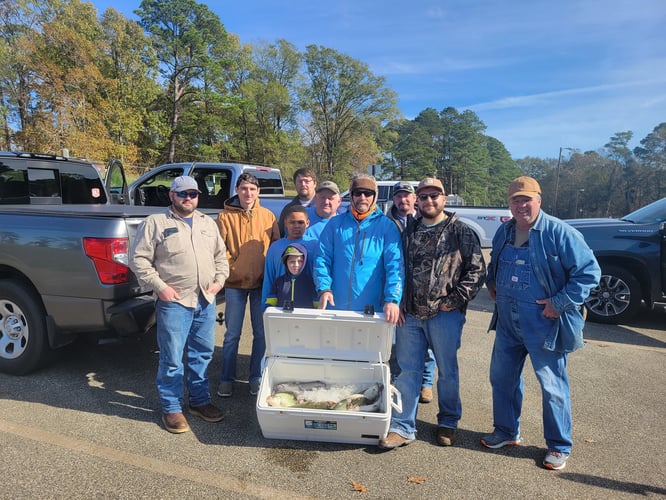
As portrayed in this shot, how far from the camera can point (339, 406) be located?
9.37 feet

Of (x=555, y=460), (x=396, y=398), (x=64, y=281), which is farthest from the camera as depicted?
(x=64, y=281)

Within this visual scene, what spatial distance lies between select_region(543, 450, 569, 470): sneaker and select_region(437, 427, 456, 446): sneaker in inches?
22.9

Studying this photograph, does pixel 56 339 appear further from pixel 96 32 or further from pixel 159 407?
pixel 96 32

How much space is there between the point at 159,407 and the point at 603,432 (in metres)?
3.42

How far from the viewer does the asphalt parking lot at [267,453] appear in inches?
98.9

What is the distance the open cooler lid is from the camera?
9.24 ft

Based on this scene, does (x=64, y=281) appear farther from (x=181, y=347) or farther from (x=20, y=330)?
(x=181, y=347)

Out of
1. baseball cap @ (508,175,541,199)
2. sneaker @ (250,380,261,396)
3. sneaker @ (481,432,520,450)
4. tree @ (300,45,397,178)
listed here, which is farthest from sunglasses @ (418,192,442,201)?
tree @ (300,45,397,178)

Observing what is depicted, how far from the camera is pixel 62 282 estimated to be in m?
3.48

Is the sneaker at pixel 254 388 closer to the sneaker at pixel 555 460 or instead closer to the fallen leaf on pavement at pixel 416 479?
the fallen leaf on pavement at pixel 416 479

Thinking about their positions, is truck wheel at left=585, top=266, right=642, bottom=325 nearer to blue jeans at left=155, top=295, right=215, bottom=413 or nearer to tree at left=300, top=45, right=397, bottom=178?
blue jeans at left=155, top=295, right=215, bottom=413

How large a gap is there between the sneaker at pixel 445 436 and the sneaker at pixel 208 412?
5.26ft

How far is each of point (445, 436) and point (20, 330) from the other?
145 inches

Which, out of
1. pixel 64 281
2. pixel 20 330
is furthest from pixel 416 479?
pixel 20 330
